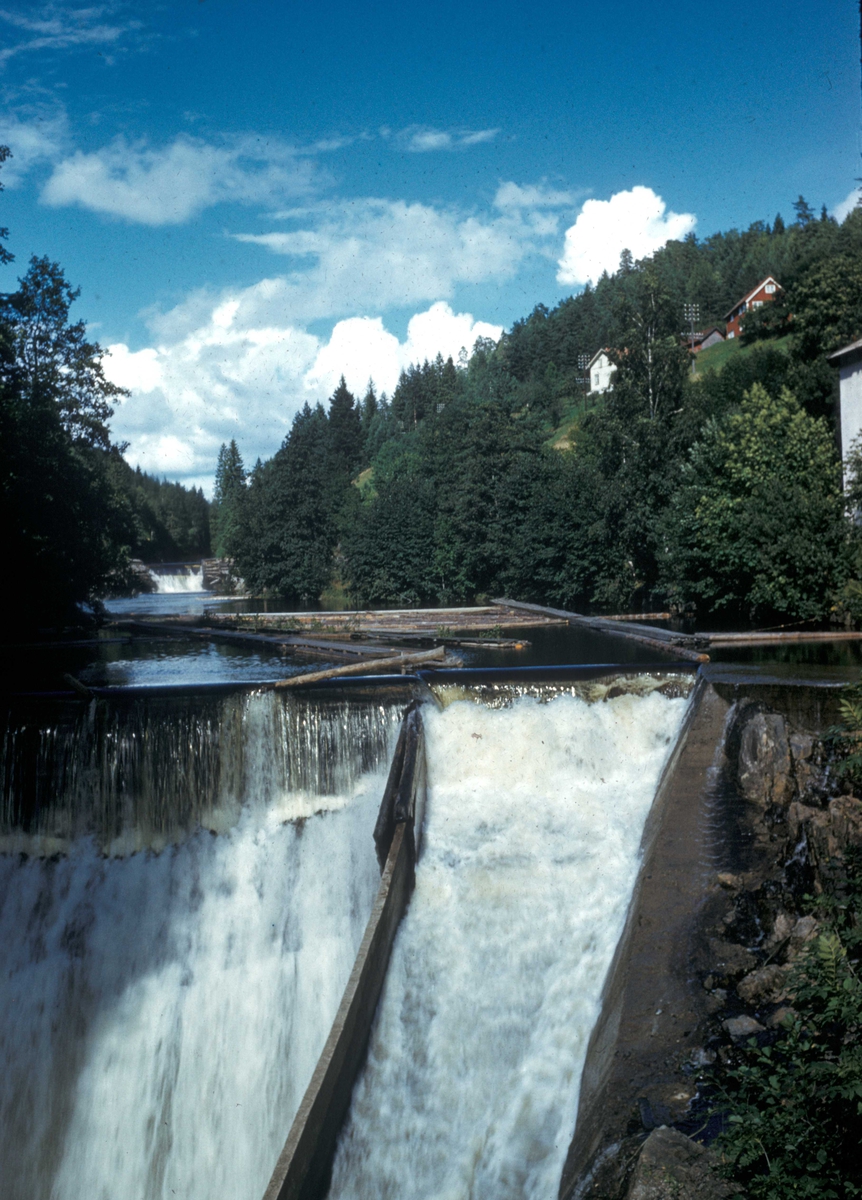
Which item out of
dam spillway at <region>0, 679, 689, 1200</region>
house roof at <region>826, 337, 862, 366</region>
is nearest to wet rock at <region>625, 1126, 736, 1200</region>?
dam spillway at <region>0, 679, 689, 1200</region>

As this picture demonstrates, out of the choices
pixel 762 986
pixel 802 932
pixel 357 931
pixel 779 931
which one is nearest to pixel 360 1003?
pixel 357 931

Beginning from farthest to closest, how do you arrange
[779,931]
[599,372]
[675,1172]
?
1. [599,372]
2. [779,931]
3. [675,1172]

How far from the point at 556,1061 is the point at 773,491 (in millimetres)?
15811

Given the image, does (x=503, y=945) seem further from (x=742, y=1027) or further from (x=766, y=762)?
(x=766, y=762)

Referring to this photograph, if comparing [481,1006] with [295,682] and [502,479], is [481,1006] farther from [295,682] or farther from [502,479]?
[502,479]

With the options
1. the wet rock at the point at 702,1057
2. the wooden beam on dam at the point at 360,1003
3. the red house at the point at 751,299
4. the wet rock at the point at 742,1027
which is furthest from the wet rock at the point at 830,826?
the red house at the point at 751,299

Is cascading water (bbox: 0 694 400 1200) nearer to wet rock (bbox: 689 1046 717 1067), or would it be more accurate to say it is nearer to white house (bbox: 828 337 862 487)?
wet rock (bbox: 689 1046 717 1067)

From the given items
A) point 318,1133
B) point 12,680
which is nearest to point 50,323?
point 12,680

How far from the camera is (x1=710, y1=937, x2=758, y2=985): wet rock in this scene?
6.80 m

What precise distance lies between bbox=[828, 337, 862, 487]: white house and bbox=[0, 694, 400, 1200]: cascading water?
17689mm

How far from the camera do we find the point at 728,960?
22.9 ft

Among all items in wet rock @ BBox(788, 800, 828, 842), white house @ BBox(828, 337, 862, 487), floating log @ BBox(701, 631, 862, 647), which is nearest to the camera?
wet rock @ BBox(788, 800, 828, 842)

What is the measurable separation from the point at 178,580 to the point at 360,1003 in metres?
59.0

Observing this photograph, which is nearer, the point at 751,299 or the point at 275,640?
the point at 275,640
